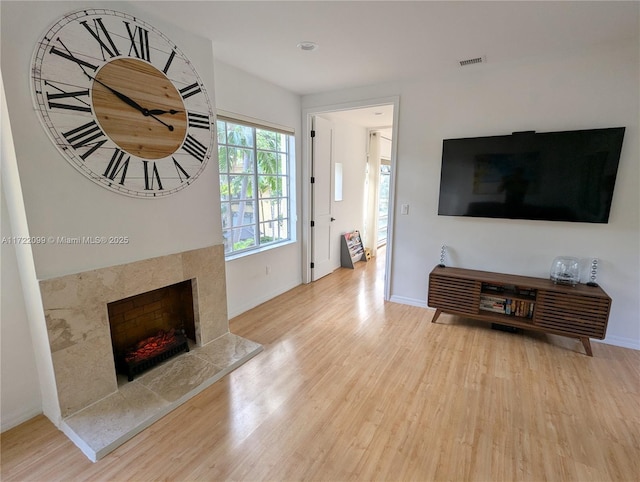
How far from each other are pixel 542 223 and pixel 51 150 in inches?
149

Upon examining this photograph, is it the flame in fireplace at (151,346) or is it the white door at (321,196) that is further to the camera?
the white door at (321,196)

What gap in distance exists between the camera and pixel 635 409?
1.99 m

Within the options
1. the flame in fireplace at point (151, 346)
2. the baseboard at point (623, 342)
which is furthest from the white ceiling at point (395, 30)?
the baseboard at point (623, 342)

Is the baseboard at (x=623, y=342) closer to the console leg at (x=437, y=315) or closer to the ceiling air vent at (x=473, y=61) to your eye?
the console leg at (x=437, y=315)

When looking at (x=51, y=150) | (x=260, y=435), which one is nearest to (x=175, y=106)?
(x=51, y=150)

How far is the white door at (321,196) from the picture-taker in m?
4.18

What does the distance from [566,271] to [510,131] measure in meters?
1.39

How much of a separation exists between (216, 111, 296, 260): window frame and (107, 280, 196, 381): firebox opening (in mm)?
693

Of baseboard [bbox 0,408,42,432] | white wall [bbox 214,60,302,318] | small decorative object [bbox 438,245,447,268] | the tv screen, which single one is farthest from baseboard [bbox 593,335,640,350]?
baseboard [bbox 0,408,42,432]

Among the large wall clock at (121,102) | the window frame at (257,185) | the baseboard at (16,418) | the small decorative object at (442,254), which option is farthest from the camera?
the small decorative object at (442,254)

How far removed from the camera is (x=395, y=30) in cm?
223

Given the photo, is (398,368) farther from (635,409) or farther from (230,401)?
(635,409)

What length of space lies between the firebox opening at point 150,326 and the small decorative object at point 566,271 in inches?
128

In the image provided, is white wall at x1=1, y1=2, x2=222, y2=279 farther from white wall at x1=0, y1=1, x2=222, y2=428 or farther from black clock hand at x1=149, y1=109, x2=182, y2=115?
black clock hand at x1=149, y1=109, x2=182, y2=115
